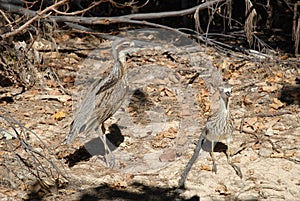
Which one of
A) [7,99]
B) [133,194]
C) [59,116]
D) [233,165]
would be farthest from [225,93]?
[7,99]

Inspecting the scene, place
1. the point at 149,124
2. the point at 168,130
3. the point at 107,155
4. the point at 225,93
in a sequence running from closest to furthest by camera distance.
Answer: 1. the point at 225,93
2. the point at 107,155
3. the point at 168,130
4. the point at 149,124

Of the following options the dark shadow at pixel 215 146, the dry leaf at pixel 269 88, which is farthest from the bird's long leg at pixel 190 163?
the dry leaf at pixel 269 88

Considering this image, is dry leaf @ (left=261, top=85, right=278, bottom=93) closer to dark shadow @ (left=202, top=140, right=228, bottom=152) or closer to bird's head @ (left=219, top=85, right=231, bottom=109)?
dark shadow @ (left=202, top=140, right=228, bottom=152)

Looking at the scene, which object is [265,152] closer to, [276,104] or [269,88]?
[276,104]

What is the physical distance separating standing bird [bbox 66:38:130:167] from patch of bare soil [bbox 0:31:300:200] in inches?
17.5

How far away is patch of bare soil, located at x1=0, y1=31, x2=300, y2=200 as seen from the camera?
18.5ft

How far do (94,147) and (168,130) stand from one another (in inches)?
40.0

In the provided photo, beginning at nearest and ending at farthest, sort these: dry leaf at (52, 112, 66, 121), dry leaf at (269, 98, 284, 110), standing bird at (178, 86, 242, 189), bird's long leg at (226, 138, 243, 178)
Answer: bird's long leg at (226, 138, 243, 178), standing bird at (178, 86, 242, 189), dry leaf at (52, 112, 66, 121), dry leaf at (269, 98, 284, 110)

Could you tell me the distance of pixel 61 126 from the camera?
701cm

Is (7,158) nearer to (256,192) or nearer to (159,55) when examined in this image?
(256,192)

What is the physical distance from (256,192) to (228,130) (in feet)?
2.54

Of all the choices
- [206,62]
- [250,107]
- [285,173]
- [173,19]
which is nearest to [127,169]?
[285,173]

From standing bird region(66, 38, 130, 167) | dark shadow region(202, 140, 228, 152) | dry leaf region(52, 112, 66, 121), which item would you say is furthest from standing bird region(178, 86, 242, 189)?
dry leaf region(52, 112, 66, 121)

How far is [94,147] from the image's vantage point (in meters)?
6.53
